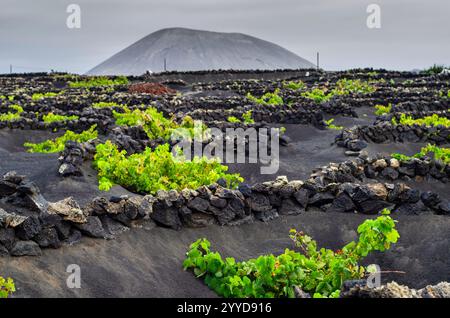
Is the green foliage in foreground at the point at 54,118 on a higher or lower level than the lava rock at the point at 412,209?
higher

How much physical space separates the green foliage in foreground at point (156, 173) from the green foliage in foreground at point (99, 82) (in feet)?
114

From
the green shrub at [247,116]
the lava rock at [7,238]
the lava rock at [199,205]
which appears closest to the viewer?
the lava rock at [7,238]

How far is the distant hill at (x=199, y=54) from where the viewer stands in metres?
163

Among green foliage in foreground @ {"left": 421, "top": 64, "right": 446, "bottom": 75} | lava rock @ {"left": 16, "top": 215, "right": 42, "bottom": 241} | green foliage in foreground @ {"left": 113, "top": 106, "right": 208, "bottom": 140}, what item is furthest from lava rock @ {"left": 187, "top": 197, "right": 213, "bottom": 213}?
green foliage in foreground @ {"left": 421, "top": 64, "right": 446, "bottom": 75}

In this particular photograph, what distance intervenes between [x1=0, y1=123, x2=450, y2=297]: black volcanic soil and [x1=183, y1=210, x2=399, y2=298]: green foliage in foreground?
259mm

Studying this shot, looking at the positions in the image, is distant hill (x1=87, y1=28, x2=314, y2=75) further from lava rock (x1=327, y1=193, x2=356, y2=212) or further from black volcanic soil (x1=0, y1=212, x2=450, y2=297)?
black volcanic soil (x1=0, y1=212, x2=450, y2=297)

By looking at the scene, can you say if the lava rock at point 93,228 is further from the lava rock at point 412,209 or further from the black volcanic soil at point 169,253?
the lava rock at point 412,209

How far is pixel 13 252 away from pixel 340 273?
381 centimetres

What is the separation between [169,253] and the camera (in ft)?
26.7

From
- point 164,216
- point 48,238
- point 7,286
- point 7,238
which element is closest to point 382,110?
point 164,216

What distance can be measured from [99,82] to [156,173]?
1569 inches

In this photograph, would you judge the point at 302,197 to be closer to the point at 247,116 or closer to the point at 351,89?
the point at 247,116

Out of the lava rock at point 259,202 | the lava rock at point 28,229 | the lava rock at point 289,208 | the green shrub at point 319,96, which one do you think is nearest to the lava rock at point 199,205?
the lava rock at point 259,202
